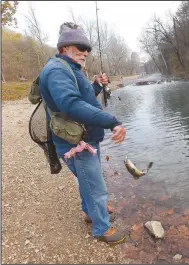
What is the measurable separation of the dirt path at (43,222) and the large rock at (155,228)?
527 mm

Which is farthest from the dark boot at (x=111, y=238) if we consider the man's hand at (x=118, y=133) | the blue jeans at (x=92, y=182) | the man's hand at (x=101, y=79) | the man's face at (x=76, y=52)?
the man's face at (x=76, y=52)

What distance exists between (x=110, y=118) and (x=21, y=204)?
318 centimetres

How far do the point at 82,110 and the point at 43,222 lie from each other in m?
2.50

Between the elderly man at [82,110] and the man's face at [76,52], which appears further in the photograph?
the man's face at [76,52]

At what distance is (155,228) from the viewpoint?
4.53 meters

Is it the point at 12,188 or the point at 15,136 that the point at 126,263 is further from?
the point at 15,136

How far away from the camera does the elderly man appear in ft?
10.7

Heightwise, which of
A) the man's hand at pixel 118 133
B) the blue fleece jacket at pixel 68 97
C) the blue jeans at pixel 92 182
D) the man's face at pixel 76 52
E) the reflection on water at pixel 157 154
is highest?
the man's face at pixel 76 52

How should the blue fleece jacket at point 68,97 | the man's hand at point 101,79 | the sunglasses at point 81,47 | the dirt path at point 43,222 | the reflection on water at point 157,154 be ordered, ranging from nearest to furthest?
the blue fleece jacket at point 68,97 < the sunglasses at point 81,47 < the dirt path at point 43,222 < the man's hand at point 101,79 < the reflection on water at point 157,154

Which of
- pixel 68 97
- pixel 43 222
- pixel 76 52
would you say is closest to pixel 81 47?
pixel 76 52

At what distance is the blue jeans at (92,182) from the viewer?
3.86 m

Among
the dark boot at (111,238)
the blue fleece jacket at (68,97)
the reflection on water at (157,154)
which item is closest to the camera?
the blue fleece jacket at (68,97)

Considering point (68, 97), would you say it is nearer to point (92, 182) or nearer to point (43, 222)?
point (92, 182)

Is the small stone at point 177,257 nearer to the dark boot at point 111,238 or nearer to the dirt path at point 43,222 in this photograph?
the dirt path at point 43,222
